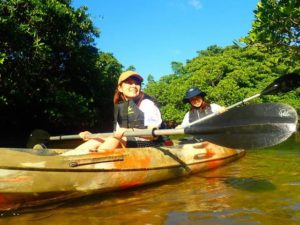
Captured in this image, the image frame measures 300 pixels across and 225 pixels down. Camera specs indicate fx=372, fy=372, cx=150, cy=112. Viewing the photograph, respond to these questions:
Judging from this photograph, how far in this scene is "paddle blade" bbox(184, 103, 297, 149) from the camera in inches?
163

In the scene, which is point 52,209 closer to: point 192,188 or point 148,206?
point 148,206

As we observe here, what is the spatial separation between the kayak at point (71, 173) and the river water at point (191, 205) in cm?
12

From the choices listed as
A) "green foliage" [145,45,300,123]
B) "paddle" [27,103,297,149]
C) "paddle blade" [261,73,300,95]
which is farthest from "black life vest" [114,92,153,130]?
"green foliage" [145,45,300,123]

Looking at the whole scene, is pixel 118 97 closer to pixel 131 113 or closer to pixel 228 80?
pixel 131 113

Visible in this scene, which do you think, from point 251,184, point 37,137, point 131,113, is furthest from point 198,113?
point 37,137

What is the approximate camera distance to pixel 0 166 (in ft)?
10.9

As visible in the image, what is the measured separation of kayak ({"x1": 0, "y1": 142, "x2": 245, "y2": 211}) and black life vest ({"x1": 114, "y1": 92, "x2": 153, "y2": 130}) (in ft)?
1.67

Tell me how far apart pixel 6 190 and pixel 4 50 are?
1165 centimetres

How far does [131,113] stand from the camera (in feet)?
17.3

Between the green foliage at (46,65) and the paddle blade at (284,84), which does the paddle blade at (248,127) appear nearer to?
the paddle blade at (284,84)

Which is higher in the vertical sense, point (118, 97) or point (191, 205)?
point (118, 97)

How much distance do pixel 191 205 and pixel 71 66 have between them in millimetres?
18304

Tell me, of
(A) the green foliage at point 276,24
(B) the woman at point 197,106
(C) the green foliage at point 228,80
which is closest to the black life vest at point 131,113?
(B) the woman at point 197,106

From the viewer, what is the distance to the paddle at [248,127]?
13.6 ft
